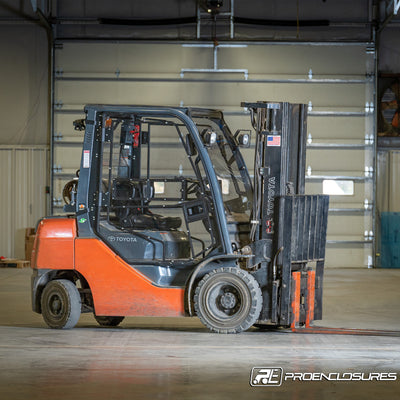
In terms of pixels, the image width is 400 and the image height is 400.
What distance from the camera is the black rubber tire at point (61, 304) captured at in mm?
8508

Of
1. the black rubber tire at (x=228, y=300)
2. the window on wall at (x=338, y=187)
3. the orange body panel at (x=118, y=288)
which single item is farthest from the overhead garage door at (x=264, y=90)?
the black rubber tire at (x=228, y=300)

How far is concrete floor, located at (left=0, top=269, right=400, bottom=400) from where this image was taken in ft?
18.6

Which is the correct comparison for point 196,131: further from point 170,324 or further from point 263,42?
point 263,42

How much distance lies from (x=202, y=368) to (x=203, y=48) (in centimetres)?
1307

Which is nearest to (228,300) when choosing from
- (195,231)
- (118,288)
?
(195,231)

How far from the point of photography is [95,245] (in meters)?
8.39

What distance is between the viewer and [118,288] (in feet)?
27.1

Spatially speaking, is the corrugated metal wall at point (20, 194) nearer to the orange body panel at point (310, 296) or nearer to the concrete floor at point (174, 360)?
the concrete floor at point (174, 360)

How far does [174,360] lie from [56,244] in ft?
7.80

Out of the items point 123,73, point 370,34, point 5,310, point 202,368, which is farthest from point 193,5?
point 202,368

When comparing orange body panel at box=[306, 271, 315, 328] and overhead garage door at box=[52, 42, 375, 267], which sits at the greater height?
overhead garage door at box=[52, 42, 375, 267]

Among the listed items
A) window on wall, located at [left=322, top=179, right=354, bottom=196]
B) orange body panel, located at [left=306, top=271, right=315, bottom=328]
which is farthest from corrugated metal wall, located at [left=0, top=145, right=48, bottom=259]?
orange body panel, located at [left=306, top=271, right=315, bottom=328]

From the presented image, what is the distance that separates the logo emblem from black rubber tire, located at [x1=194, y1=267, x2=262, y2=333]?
5.02 ft

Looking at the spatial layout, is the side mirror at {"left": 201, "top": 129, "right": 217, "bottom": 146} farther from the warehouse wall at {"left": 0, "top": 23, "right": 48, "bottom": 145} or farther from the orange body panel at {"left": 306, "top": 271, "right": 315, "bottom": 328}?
the warehouse wall at {"left": 0, "top": 23, "right": 48, "bottom": 145}
